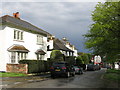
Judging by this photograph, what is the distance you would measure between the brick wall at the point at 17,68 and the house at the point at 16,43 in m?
0.74

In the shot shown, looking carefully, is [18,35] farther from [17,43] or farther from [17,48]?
[17,48]

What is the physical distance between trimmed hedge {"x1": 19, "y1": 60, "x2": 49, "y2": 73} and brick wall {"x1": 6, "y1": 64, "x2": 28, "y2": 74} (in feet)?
1.66

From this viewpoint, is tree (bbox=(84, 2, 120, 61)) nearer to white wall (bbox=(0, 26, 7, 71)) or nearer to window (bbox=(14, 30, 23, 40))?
window (bbox=(14, 30, 23, 40))

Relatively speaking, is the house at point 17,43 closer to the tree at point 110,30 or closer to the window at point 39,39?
the window at point 39,39

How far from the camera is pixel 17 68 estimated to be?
25.4 m

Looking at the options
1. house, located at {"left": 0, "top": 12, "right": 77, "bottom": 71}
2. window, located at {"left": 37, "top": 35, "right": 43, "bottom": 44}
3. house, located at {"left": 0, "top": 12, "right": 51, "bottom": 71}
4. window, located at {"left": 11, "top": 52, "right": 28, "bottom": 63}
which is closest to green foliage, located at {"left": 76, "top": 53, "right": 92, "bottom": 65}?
window, located at {"left": 37, "top": 35, "right": 43, "bottom": 44}

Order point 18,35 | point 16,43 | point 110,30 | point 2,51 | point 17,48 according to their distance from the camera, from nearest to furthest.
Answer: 1. point 110,30
2. point 2,51
3. point 17,48
4. point 16,43
5. point 18,35

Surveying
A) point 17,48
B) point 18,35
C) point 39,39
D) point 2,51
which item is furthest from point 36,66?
point 39,39

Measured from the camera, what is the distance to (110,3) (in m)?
22.1

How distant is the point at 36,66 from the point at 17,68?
2.55 meters

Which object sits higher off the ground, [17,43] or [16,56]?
[17,43]

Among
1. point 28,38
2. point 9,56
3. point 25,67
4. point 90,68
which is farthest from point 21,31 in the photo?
point 90,68

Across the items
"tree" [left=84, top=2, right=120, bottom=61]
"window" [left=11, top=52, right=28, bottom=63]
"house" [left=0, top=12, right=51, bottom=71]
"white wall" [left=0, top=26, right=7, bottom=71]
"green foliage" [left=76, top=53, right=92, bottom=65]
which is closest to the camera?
"tree" [left=84, top=2, right=120, bottom=61]

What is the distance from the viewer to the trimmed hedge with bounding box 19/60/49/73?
25.0 metres
